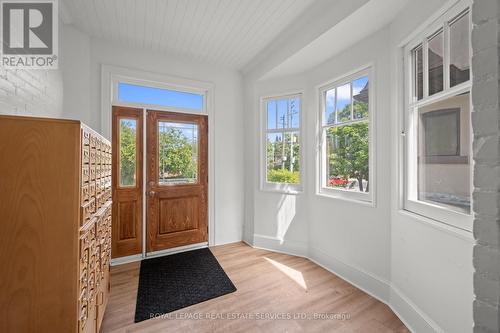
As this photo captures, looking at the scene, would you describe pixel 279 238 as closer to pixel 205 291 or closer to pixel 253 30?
pixel 205 291

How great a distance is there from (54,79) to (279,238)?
125 inches

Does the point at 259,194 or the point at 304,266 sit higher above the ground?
the point at 259,194

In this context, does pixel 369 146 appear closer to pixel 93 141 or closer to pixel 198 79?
pixel 93 141

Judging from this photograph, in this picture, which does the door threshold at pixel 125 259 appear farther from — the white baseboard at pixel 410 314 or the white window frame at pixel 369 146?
the white baseboard at pixel 410 314

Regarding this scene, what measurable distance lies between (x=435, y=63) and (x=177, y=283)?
3.08m

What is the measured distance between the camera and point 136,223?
120 inches

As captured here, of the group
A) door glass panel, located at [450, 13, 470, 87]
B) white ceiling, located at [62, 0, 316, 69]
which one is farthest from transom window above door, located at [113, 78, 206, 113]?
door glass panel, located at [450, 13, 470, 87]

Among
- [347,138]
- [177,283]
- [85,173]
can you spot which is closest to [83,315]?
[85,173]

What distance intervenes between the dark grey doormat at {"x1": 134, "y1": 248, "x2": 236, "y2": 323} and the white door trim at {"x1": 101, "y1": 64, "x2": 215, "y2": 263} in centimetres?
45

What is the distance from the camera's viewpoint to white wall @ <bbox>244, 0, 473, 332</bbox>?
4.87ft

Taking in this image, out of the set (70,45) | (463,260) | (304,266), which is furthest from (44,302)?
(70,45)

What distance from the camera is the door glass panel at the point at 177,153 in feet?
10.5

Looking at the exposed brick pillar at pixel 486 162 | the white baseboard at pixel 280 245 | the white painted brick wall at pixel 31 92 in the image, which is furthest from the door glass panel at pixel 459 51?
the white painted brick wall at pixel 31 92

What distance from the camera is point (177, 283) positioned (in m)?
2.43
